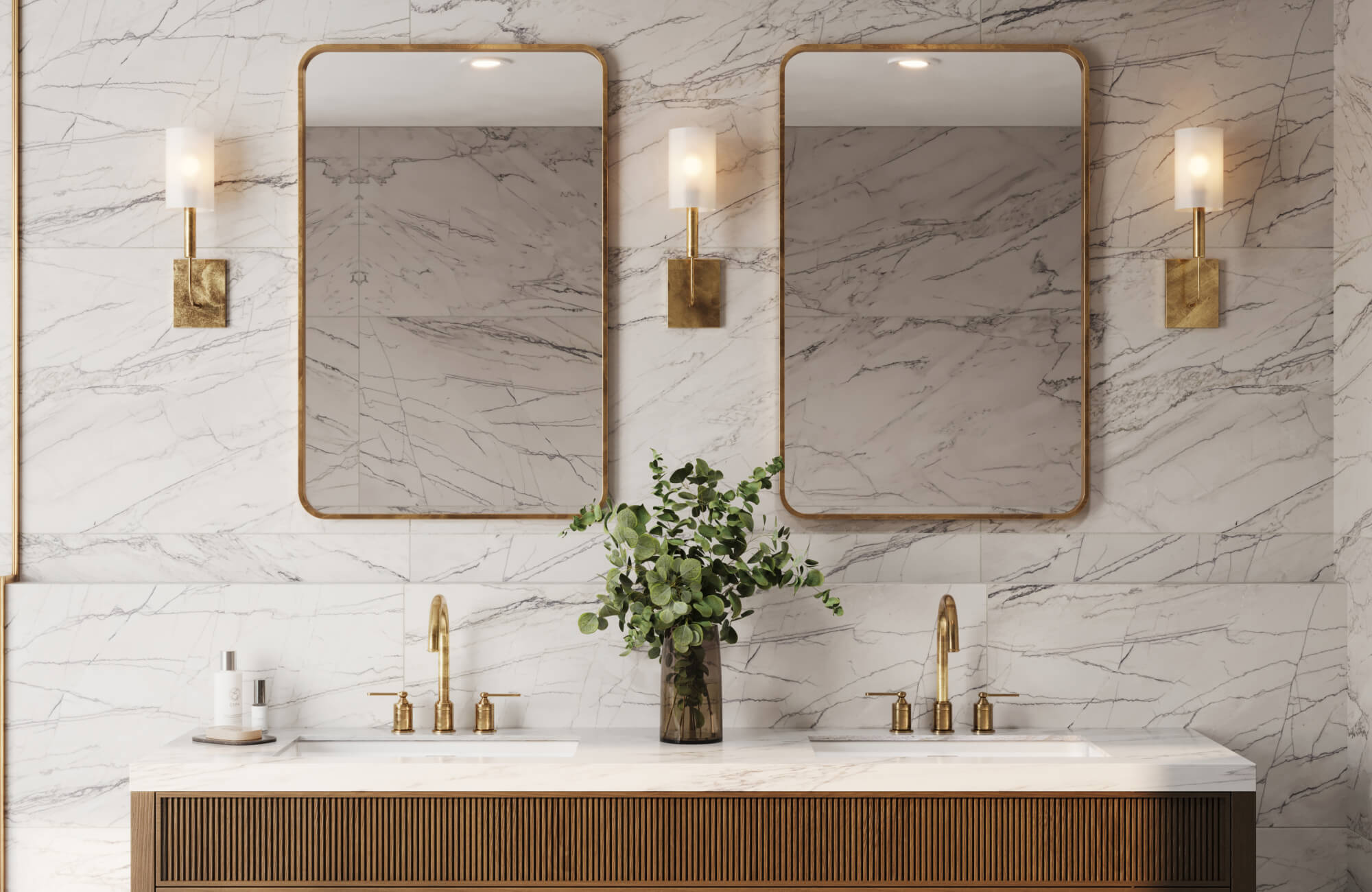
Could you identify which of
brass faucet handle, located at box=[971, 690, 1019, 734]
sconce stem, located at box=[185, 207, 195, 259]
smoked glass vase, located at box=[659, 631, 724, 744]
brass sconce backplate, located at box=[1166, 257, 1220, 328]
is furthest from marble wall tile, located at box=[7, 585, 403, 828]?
brass sconce backplate, located at box=[1166, 257, 1220, 328]

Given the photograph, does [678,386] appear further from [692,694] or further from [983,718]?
[983,718]

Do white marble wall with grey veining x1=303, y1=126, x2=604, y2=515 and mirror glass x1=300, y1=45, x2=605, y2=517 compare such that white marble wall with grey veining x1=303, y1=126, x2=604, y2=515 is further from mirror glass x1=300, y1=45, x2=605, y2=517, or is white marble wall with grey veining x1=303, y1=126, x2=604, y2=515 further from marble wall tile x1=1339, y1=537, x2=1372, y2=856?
marble wall tile x1=1339, y1=537, x2=1372, y2=856

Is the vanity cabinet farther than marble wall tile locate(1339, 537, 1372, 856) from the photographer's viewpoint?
No

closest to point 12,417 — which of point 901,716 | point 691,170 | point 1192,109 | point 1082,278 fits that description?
point 691,170

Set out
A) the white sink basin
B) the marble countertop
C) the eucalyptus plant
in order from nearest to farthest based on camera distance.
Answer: the marble countertop, the eucalyptus plant, the white sink basin

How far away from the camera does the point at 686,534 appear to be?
2414 millimetres

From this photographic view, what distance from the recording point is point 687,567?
2109mm

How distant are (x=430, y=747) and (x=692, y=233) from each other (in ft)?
3.72

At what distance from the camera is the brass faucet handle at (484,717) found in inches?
90.7

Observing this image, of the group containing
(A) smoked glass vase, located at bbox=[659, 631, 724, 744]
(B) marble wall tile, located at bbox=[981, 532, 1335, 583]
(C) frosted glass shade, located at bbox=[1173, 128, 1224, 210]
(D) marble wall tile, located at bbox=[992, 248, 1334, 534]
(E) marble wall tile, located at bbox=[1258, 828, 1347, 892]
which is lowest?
(E) marble wall tile, located at bbox=[1258, 828, 1347, 892]

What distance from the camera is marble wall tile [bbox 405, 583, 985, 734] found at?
2363mm

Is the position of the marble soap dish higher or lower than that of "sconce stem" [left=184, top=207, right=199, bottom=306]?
lower

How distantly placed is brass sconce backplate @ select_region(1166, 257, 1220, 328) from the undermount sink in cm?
87

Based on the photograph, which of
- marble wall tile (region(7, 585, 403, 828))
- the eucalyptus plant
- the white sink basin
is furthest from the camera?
marble wall tile (region(7, 585, 403, 828))
